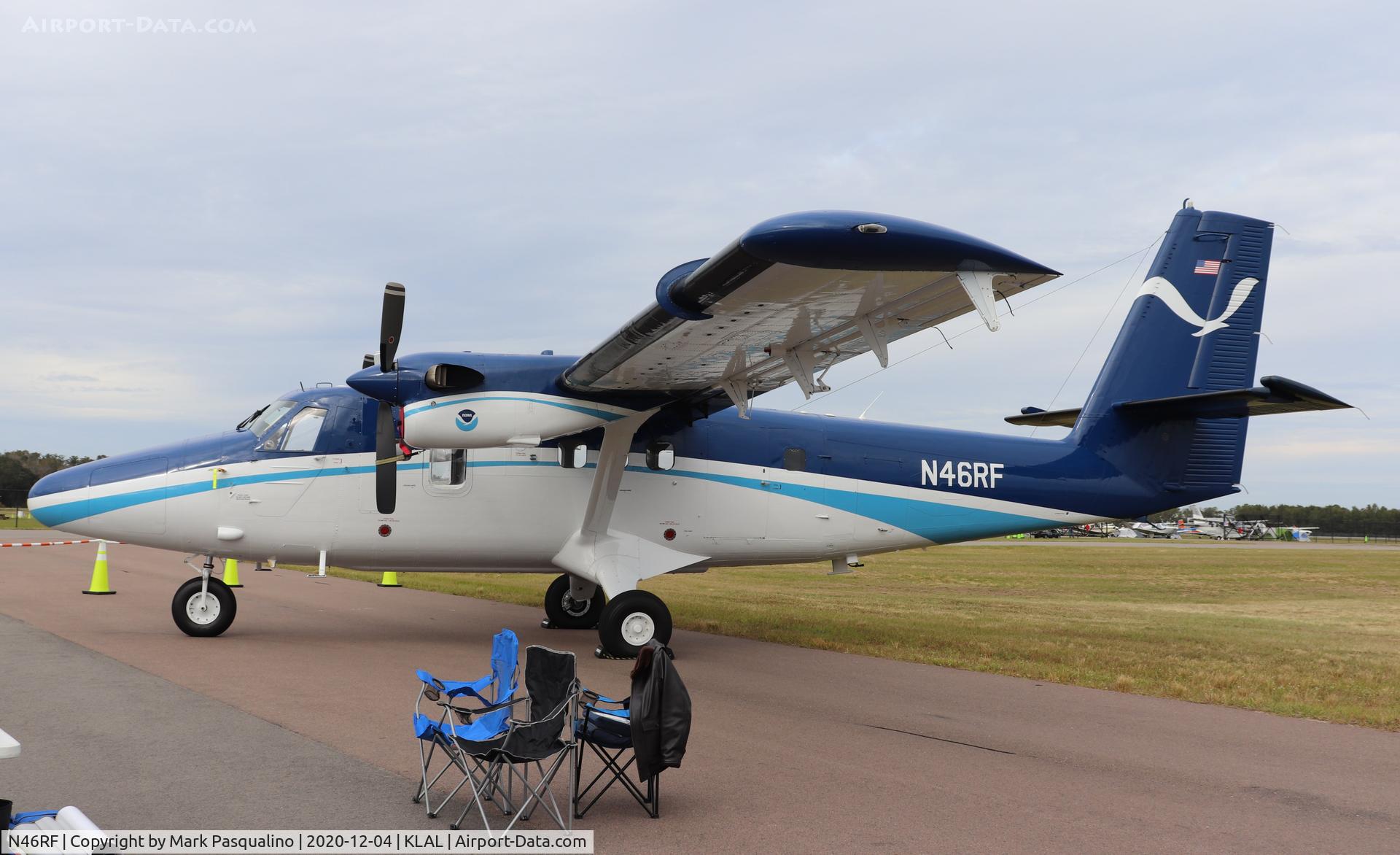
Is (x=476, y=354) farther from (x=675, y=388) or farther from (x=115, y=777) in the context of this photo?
(x=115, y=777)

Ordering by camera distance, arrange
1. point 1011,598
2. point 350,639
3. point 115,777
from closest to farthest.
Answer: point 115,777
point 350,639
point 1011,598

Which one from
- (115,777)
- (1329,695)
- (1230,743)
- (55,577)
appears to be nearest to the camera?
(115,777)

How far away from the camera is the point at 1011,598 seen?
22.7m

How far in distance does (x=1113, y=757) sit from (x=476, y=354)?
7.48m

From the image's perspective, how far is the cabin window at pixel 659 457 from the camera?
1284 centimetres

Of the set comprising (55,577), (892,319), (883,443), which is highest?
(892,319)

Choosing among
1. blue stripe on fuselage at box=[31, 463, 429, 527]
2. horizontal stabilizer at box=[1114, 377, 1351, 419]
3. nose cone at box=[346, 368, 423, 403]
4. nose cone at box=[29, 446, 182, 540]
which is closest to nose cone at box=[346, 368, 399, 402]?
nose cone at box=[346, 368, 423, 403]

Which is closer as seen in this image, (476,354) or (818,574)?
(476,354)

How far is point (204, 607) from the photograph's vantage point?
472 inches

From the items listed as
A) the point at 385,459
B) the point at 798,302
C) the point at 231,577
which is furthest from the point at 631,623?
the point at 231,577

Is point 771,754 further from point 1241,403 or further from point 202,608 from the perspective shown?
point 1241,403

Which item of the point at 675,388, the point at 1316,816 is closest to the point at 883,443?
the point at 675,388

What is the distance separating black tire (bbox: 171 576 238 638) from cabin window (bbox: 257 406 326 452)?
5.98 feet

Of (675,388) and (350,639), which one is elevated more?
(675,388)
